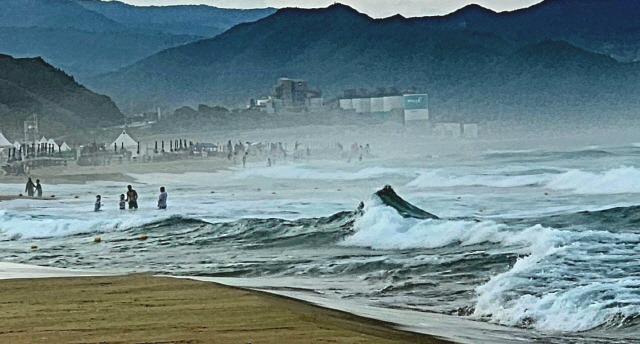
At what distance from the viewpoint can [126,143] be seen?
32219 mm

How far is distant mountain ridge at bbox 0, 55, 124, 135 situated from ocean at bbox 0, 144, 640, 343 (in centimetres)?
830

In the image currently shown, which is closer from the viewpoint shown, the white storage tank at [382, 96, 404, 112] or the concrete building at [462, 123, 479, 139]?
the concrete building at [462, 123, 479, 139]

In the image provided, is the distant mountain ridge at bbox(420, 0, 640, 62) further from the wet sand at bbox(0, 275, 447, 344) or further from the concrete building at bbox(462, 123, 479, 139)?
the wet sand at bbox(0, 275, 447, 344)

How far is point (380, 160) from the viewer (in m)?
30.0

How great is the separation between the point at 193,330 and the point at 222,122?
30.4 m

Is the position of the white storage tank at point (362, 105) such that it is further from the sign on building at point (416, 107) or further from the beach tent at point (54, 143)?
the beach tent at point (54, 143)

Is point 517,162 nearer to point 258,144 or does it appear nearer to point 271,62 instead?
point 258,144

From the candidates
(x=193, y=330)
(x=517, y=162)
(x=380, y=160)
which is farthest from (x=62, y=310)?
(x=380, y=160)

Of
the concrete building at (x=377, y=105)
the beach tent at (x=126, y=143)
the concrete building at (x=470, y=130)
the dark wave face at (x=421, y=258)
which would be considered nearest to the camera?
the dark wave face at (x=421, y=258)

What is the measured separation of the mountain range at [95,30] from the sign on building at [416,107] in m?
5.65

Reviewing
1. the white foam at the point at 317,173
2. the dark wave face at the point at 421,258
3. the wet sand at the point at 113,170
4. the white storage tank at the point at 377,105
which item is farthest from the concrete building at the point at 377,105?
the dark wave face at the point at 421,258

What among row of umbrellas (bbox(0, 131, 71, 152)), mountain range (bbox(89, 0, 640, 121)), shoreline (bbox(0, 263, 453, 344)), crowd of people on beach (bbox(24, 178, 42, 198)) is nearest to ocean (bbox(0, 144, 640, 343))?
crowd of people on beach (bbox(24, 178, 42, 198))

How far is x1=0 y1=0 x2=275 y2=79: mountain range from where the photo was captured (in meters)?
37.5

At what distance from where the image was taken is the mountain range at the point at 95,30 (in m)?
37.5
